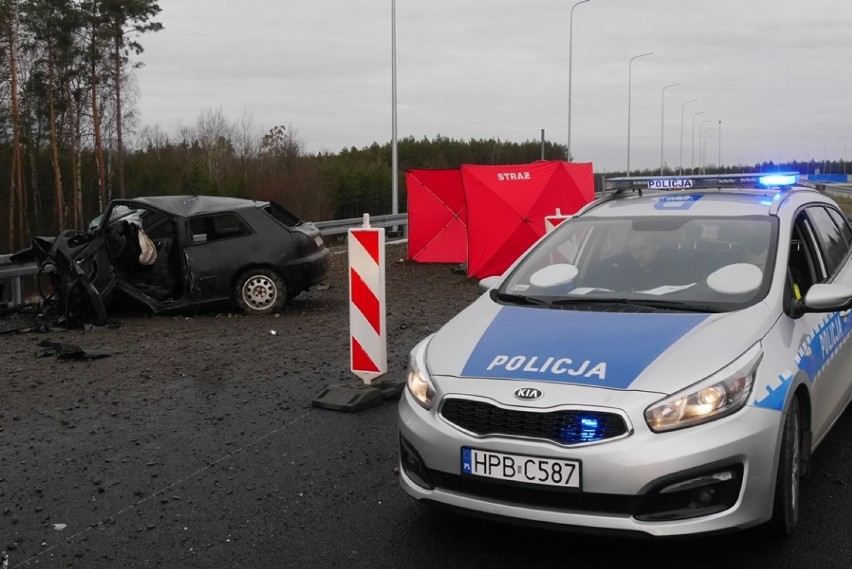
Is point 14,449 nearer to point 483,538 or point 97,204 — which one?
point 483,538

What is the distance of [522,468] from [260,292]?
780 cm

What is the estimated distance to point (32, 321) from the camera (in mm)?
10500

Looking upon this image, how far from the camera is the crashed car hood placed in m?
3.47

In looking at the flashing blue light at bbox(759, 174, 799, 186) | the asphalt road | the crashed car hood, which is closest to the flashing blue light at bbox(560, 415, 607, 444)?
the crashed car hood

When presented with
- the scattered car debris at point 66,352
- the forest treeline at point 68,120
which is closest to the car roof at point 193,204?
the scattered car debris at point 66,352

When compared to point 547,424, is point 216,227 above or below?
above

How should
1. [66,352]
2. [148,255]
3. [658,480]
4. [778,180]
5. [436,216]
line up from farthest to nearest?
[436,216], [148,255], [66,352], [778,180], [658,480]

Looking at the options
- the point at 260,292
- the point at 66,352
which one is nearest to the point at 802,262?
the point at 66,352

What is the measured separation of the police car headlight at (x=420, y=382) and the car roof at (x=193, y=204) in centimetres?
705

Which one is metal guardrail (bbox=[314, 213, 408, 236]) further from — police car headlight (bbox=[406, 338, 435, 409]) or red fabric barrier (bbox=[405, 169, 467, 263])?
police car headlight (bbox=[406, 338, 435, 409])

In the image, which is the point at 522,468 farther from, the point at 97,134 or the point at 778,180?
the point at 97,134

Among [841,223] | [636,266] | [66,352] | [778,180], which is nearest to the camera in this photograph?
[636,266]

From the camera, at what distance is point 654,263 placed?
4629 mm

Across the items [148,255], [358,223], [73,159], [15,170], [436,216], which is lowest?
[358,223]
